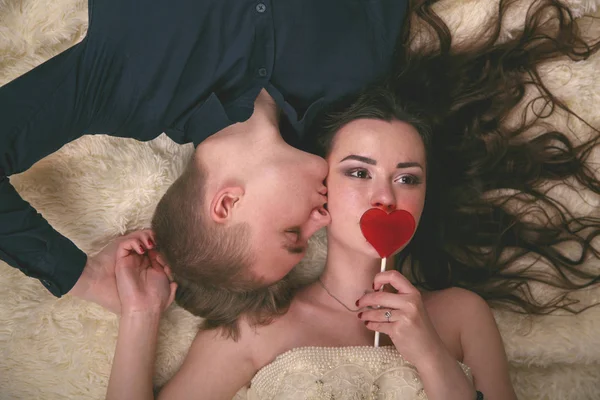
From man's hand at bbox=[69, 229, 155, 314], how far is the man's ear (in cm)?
28

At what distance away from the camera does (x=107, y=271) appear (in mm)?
1680

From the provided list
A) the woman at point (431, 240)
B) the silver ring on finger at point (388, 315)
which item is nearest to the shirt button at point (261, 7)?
the woman at point (431, 240)

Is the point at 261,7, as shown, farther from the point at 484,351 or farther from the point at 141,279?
the point at 484,351

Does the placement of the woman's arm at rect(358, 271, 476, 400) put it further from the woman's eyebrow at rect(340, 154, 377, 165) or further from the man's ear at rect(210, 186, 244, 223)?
the man's ear at rect(210, 186, 244, 223)

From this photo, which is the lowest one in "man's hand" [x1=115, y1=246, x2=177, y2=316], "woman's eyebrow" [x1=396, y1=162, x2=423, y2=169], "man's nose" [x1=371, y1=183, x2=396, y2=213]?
"man's hand" [x1=115, y1=246, x2=177, y2=316]

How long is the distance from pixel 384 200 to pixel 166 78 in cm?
62

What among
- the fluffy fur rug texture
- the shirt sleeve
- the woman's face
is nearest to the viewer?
the shirt sleeve

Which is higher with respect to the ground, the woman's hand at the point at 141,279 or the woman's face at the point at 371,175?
the woman's face at the point at 371,175

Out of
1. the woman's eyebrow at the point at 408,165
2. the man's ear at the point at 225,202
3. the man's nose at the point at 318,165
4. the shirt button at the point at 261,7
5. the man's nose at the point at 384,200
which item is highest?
the shirt button at the point at 261,7

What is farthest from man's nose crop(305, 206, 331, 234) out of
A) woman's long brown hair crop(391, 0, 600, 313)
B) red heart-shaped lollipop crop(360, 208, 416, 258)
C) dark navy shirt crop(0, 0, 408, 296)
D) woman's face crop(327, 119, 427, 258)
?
woman's long brown hair crop(391, 0, 600, 313)

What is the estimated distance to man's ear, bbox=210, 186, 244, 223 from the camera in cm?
153

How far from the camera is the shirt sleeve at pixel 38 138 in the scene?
4.77ft

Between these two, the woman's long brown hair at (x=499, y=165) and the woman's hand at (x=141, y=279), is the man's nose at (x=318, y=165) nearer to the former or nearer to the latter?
the woman's long brown hair at (x=499, y=165)

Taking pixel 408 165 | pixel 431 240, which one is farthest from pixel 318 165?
pixel 431 240
